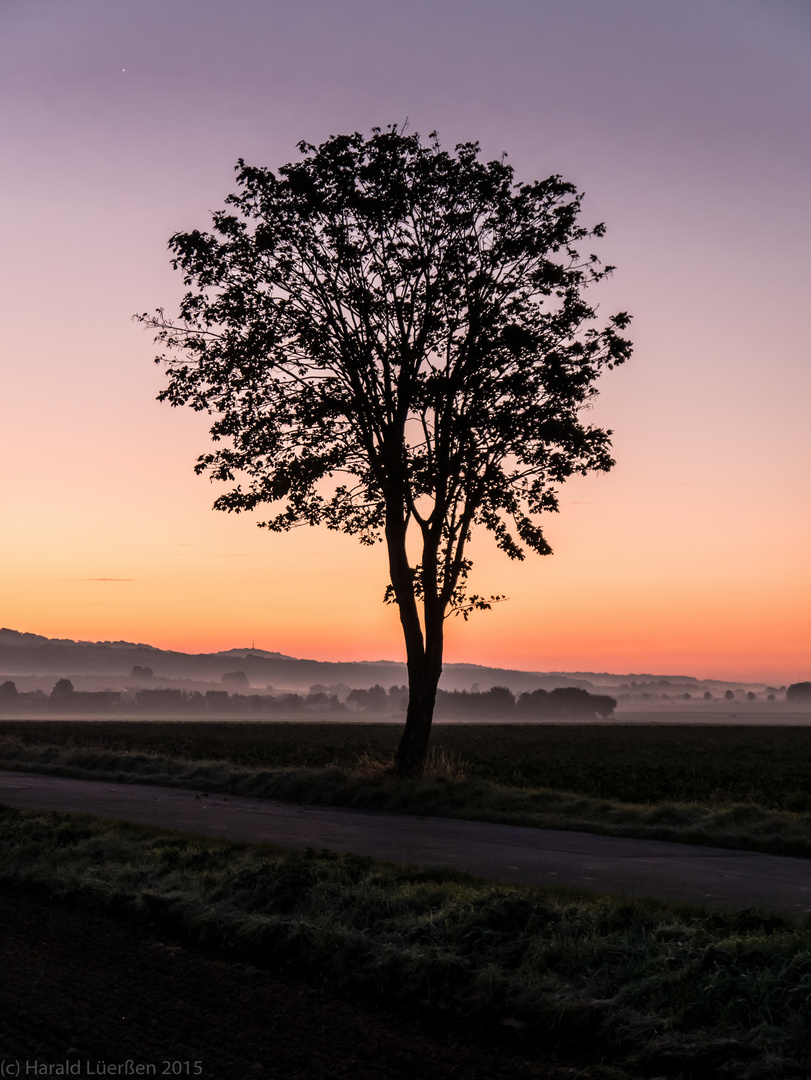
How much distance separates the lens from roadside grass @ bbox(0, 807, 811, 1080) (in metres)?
5.31

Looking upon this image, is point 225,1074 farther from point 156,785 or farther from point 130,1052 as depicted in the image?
point 156,785

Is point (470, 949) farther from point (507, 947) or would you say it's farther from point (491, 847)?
point (491, 847)

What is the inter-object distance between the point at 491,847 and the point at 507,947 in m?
5.98

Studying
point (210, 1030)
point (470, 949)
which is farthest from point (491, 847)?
point (210, 1030)

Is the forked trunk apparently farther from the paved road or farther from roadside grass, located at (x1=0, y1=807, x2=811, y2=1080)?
roadside grass, located at (x1=0, y1=807, x2=811, y2=1080)

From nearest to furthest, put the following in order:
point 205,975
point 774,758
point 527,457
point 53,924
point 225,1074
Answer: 1. point 225,1074
2. point 205,975
3. point 53,924
4. point 527,457
5. point 774,758

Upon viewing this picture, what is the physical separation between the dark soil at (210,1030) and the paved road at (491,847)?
3795 millimetres

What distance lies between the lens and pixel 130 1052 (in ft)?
16.6

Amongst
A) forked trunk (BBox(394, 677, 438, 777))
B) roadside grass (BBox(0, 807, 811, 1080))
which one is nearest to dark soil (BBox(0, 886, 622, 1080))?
roadside grass (BBox(0, 807, 811, 1080))

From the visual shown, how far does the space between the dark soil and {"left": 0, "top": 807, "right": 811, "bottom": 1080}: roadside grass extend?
1.02ft

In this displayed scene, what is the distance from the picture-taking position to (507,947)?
263 inches

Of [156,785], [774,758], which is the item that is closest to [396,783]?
[156,785]

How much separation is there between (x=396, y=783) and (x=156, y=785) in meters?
6.22

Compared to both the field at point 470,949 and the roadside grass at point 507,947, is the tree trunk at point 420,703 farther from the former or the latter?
the roadside grass at point 507,947
